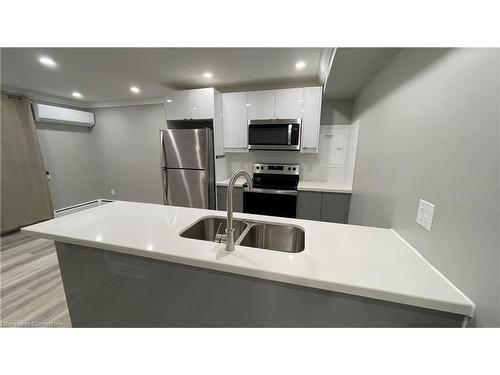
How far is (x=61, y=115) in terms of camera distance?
353 centimetres

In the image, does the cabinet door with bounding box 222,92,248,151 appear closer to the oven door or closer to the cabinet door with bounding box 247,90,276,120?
the cabinet door with bounding box 247,90,276,120

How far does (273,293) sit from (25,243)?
3.99 metres

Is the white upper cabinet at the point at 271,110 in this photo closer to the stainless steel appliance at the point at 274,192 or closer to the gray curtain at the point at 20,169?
the stainless steel appliance at the point at 274,192

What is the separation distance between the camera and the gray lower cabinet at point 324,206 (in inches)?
95.1

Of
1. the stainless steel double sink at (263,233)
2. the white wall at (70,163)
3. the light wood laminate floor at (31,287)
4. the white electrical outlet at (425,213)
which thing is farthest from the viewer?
the white wall at (70,163)

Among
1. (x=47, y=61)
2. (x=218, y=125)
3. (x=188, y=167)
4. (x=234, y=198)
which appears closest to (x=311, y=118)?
(x=218, y=125)

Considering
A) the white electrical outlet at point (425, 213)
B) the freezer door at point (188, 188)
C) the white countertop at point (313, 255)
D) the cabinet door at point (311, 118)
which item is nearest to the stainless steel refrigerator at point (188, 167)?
the freezer door at point (188, 188)

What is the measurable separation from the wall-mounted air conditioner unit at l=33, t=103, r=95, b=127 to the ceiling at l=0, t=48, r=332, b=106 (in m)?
0.29

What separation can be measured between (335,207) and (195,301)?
2104 millimetres

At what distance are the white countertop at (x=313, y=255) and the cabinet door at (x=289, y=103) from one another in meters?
1.86

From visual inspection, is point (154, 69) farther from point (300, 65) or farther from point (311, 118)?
point (311, 118)

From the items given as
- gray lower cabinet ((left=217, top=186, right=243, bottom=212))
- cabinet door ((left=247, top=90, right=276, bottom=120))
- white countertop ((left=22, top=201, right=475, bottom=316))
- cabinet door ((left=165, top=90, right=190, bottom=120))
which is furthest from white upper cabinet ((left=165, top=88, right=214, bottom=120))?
white countertop ((left=22, top=201, right=475, bottom=316))
